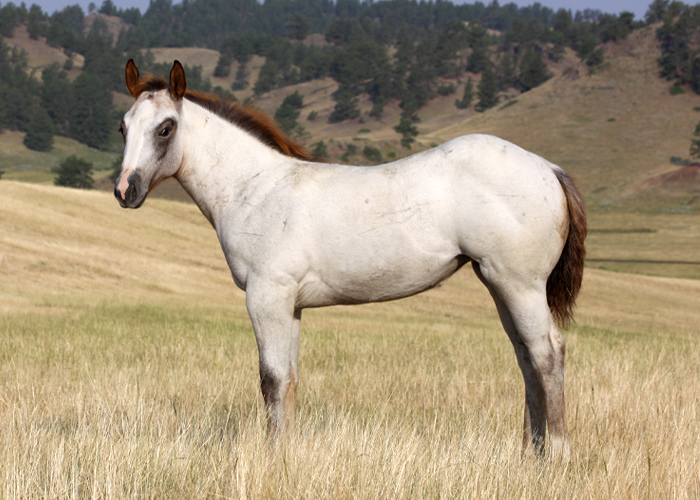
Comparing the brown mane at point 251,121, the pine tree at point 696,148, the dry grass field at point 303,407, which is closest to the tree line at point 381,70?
the pine tree at point 696,148

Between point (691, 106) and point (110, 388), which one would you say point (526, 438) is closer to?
point (110, 388)

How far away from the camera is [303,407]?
19.5 feet

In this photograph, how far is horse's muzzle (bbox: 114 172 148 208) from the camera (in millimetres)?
4488

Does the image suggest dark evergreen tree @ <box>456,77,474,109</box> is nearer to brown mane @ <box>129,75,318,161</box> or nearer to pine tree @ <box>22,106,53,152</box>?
pine tree @ <box>22,106,53,152</box>

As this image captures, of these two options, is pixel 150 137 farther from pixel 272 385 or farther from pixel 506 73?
pixel 506 73

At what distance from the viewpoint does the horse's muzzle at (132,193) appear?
449 cm

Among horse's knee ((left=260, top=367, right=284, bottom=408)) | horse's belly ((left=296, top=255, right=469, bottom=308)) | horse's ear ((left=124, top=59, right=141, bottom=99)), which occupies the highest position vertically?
horse's ear ((left=124, top=59, right=141, bottom=99))

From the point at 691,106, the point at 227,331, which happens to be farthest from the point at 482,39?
the point at 227,331

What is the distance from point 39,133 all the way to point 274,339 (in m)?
117

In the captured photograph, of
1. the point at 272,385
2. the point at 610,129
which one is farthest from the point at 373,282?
the point at 610,129

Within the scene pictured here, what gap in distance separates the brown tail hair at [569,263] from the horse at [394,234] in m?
0.01

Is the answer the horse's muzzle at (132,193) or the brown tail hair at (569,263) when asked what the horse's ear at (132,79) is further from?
the brown tail hair at (569,263)

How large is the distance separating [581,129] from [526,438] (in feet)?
288

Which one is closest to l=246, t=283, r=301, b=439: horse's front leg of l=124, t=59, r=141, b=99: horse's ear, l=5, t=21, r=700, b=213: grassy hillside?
l=124, t=59, r=141, b=99: horse's ear
